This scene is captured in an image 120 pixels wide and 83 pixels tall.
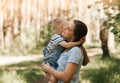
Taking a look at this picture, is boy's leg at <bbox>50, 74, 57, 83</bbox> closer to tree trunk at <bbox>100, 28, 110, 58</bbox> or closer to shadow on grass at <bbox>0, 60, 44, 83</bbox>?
shadow on grass at <bbox>0, 60, 44, 83</bbox>

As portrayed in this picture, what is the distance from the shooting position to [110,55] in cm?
540

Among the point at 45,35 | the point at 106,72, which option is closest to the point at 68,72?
the point at 45,35

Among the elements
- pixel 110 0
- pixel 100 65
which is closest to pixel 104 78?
pixel 100 65

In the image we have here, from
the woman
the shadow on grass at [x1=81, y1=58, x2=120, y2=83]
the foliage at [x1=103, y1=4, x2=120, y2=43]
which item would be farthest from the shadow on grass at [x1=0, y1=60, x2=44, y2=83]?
the woman

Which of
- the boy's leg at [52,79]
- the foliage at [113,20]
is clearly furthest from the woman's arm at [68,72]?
the foliage at [113,20]

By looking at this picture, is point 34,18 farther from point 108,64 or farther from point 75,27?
point 75,27

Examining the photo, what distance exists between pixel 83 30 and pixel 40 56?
293 cm

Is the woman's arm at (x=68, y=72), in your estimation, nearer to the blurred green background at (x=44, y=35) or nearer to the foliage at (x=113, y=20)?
the blurred green background at (x=44, y=35)

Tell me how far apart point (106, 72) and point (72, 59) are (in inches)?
128

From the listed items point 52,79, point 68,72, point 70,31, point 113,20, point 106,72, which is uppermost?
point 70,31

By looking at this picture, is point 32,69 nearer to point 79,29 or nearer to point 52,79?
point 52,79

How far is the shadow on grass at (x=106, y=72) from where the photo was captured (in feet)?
17.6

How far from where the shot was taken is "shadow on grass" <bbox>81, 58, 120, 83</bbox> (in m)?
5.38

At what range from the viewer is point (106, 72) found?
5.40m
